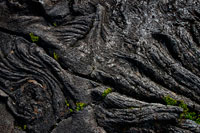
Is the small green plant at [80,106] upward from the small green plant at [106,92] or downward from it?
downward

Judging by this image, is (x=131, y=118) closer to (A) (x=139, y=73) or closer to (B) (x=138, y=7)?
(A) (x=139, y=73)

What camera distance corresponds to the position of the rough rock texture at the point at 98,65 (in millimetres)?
5836

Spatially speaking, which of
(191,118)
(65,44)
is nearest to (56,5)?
(65,44)

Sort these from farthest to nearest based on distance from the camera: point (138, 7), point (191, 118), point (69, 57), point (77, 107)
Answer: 1. point (138, 7)
2. point (69, 57)
3. point (77, 107)
4. point (191, 118)

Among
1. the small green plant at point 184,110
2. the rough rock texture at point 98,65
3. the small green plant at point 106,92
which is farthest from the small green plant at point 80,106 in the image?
the small green plant at point 184,110

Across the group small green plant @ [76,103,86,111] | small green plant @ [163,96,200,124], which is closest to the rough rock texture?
small green plant @ [76,103,86,111]

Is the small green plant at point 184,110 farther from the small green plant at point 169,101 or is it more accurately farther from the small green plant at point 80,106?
the small green plant at point 80,106

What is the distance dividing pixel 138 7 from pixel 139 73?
2297mm

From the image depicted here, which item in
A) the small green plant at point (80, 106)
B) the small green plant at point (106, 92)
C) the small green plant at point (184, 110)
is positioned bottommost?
the small green plant at point (80, 106)

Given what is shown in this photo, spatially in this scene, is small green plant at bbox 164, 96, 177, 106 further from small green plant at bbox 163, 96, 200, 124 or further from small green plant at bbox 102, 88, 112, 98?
small green plant at bbox 102, 88, 112, 98

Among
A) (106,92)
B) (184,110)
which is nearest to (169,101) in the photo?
(184,110)

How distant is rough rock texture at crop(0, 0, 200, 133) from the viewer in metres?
5.84

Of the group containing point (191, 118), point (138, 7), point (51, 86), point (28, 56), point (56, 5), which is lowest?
point (51, 86)

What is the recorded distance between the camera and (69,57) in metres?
6.63
